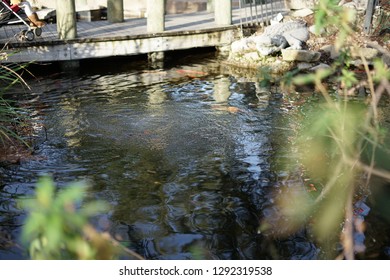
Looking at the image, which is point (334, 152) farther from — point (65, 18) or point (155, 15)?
point (155, 15)

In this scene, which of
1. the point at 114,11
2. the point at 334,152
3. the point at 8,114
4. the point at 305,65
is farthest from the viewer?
the point at 114,11

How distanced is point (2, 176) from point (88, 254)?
4416mm

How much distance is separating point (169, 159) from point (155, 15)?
5869mm

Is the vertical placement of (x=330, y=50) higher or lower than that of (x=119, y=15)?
lower

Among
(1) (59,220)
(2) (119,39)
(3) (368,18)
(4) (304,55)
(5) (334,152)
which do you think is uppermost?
(3) (368,18)

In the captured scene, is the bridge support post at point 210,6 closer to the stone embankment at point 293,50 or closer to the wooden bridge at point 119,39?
the wooden bridge at point 119,39

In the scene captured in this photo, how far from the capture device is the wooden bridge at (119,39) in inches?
413

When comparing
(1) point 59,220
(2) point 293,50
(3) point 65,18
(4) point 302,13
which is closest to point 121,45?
(3) point 65,18

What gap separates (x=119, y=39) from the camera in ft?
37.1

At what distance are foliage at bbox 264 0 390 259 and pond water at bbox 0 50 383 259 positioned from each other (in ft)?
0.78

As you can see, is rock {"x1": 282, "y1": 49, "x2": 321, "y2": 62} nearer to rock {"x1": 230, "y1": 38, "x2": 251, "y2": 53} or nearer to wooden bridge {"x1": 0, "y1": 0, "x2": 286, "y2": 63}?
rock {"x1": 230, "y1": 38, "x2": 251, "y2": 53}

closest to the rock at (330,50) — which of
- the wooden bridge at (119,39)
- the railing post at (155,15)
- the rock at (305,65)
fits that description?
the rock at (305,65)
